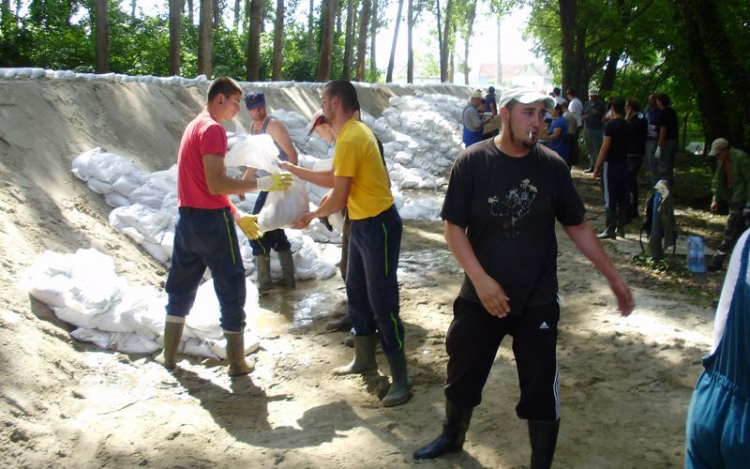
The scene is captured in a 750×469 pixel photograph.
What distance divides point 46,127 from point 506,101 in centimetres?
569

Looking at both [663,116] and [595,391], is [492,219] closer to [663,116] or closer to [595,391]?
[595,391]

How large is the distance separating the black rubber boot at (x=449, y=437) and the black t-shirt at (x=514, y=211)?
73 centimetres

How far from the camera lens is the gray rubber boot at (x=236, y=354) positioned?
16.0 ft

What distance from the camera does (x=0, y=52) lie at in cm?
1606

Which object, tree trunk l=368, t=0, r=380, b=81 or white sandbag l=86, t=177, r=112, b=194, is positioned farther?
tree trunk l=368, t=0, r=380, b=81

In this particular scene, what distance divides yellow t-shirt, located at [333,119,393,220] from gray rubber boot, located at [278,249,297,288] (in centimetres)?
262

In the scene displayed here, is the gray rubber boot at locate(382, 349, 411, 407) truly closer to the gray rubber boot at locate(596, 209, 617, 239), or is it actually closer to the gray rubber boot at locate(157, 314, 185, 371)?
the gray rubber boot at locate(157, 314, 185, 371)

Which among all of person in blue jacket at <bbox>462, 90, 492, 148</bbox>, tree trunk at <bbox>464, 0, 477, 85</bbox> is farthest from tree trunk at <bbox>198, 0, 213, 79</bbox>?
tree trunk at <bbox>464, 0, 477, 85</bbox>

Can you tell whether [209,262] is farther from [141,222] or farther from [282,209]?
[141,222]

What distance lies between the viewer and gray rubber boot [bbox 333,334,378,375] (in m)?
4.87

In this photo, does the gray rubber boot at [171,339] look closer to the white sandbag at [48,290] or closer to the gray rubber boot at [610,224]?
the white sandbag at [48,290]

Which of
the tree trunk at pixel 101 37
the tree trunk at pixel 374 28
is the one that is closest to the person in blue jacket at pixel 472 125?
the tree trunk at pixel 101 37

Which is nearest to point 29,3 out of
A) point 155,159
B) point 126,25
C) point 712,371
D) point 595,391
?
point 126,25

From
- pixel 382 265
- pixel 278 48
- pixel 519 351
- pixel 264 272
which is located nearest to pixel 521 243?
pixel 519 351
